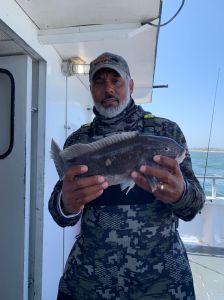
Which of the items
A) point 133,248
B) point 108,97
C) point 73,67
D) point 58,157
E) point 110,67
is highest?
point 73,67

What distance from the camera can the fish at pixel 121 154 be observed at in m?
1.34

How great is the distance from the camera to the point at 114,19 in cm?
236

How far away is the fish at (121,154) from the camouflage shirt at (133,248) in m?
0.21

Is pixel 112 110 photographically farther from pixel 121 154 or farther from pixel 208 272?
pixel 208 272

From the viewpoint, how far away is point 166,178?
1.28m

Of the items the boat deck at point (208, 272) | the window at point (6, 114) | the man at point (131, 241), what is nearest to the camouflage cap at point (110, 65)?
Answer: the man at point (131, 241)

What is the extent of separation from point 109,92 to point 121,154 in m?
0.48

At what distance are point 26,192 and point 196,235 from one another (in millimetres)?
4465

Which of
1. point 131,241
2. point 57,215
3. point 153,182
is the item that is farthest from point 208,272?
point 153,182

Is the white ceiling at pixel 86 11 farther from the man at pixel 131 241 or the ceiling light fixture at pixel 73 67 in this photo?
the man at pixel 131 241

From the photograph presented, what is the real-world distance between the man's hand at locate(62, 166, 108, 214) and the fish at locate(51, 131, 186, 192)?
0.04 m

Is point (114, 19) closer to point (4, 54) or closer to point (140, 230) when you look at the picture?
point (4, 54)

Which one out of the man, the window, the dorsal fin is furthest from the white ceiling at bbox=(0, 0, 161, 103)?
the dorsal fin

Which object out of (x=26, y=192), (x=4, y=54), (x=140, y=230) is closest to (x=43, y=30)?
(x=4, y=54)
